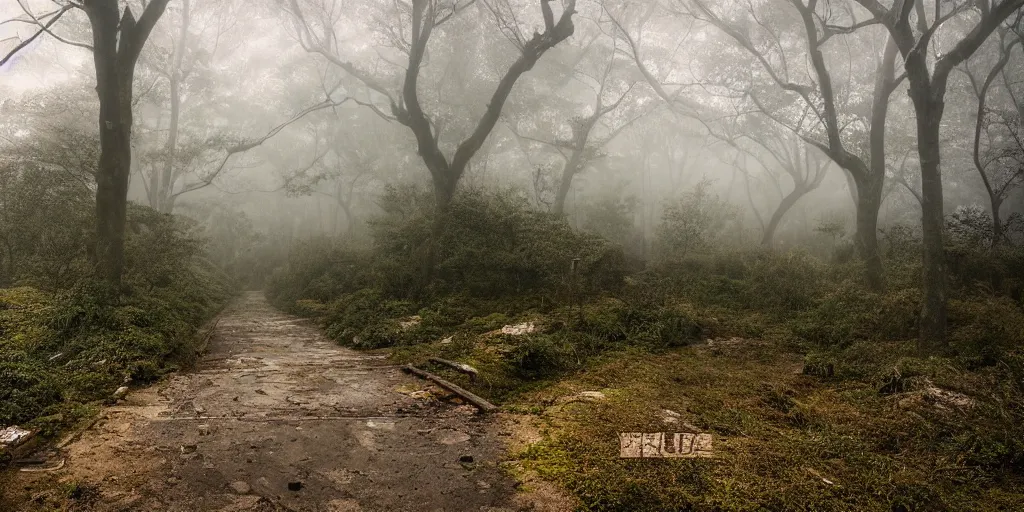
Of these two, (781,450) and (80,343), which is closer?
(781,450)

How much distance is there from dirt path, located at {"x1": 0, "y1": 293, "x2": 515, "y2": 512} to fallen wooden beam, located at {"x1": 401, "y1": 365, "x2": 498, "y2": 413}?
0.42 ft

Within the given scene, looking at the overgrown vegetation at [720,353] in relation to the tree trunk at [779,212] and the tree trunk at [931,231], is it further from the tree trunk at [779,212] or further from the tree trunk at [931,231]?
the tree trunk at [779,212]

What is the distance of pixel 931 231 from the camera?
21.1 feet

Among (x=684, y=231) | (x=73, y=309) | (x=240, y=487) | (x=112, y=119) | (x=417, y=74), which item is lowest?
(x=240, y=487)

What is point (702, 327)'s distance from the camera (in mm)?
7723

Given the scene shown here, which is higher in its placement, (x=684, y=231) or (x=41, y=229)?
(x=684, y=231)

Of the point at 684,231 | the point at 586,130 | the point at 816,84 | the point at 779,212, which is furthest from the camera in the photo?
the point at 779,212

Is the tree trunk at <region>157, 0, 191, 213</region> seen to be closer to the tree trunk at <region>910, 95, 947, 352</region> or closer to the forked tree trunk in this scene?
the forked tree trunk

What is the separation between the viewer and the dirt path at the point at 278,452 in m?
2.71

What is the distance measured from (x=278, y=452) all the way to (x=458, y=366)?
2.39 metres

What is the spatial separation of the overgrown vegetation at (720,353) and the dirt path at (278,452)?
60 centimetres

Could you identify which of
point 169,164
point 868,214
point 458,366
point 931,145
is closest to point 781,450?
point 458,366

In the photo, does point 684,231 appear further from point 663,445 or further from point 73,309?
point 73,309

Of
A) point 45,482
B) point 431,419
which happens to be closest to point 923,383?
point 431,419
